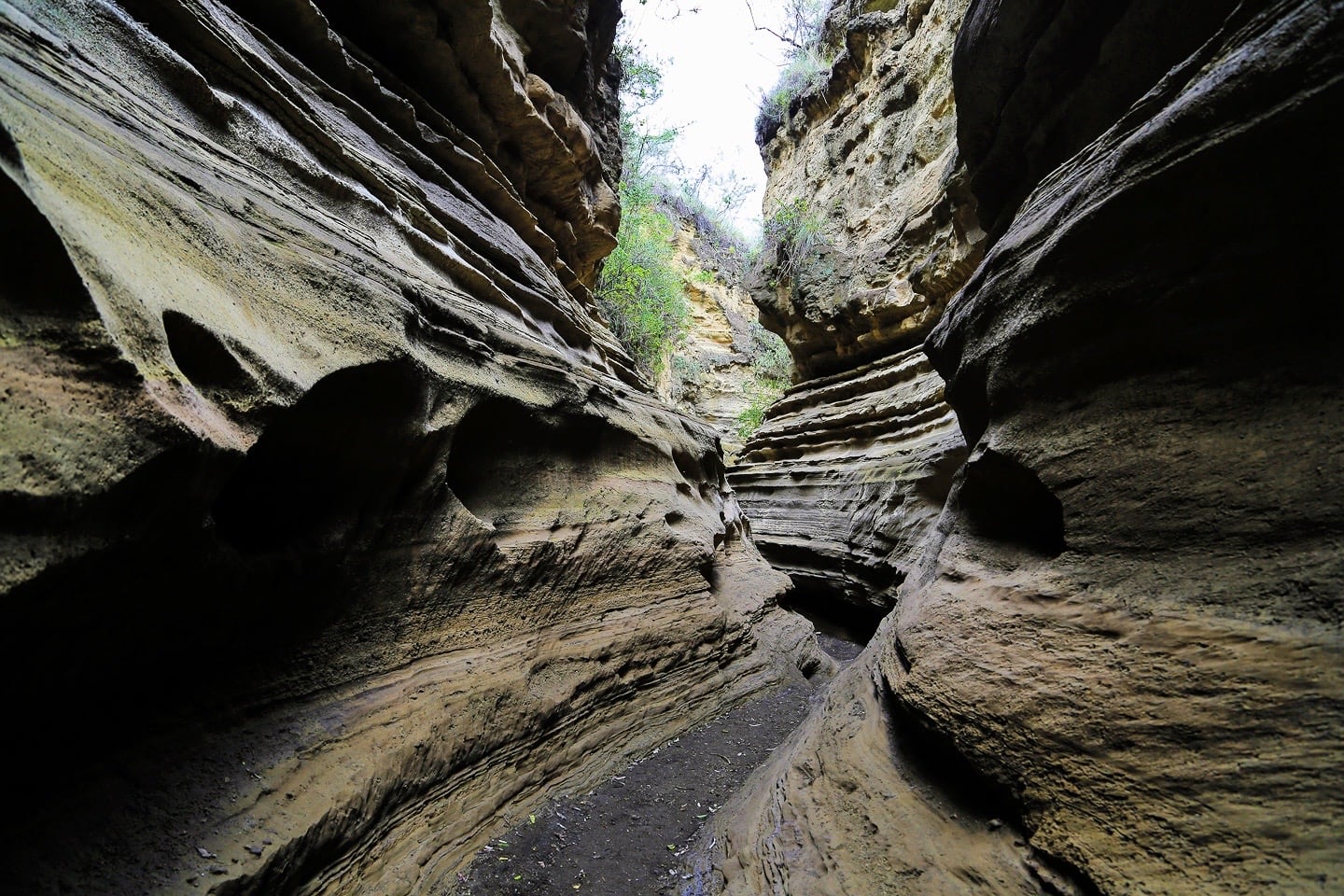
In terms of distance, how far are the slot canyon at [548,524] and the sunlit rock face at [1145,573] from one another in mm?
14

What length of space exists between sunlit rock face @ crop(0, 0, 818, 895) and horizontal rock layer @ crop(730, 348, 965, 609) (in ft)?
11.9

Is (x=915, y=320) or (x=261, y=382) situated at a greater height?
(x=915, y=320)

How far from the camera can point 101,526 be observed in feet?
5.19

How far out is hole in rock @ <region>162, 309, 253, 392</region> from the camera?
194 cm

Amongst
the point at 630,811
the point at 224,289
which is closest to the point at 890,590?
the point at 630,811

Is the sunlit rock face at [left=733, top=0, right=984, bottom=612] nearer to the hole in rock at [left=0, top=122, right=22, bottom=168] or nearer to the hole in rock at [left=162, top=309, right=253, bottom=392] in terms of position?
the hole in rock at [left=162, top=309, right=253, bottom=392]

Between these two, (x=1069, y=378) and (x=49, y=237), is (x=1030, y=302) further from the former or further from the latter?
(x=49, y=237)

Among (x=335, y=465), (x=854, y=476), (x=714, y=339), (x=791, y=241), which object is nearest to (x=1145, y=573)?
(x=335, y=465)

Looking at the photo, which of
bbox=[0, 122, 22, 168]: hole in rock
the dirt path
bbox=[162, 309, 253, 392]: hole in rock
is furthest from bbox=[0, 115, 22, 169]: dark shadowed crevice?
the dirt path

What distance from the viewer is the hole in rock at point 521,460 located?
12.1 ft

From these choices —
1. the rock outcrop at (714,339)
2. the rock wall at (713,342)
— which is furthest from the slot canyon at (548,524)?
the rock outcrop at (714,339)

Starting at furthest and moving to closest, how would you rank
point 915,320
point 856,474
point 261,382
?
point 915,320, point 856,474, point 261,382

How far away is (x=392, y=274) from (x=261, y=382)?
1.36 meters

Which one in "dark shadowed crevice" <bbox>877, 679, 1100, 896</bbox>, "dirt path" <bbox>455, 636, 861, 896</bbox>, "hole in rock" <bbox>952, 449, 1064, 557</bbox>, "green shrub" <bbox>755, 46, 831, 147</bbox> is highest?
"green shrub" <bbox>755, 46, 831, 147</bbox>
